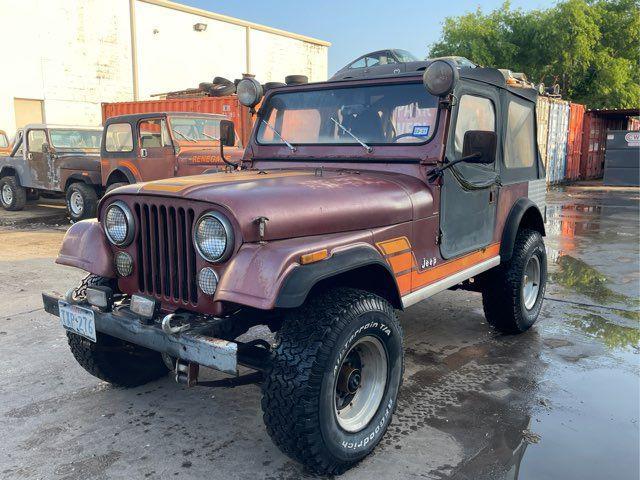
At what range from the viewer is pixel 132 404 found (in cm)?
354

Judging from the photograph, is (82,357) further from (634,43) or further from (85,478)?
(634,43)

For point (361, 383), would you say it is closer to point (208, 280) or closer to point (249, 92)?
point (208, 280)

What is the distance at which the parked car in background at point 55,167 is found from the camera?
11.0 metres

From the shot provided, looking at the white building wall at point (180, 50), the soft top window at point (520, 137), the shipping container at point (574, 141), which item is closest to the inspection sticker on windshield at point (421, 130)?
the soft top window at point (520, 137)

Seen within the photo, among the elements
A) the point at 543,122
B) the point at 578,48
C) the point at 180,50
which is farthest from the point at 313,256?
the point at 578,48

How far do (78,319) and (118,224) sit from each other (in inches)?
21.2

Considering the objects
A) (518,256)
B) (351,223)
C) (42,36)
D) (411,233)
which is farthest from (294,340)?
(42,36)

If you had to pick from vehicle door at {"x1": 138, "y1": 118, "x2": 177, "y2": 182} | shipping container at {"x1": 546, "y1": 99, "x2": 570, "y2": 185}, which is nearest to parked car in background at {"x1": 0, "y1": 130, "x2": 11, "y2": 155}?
vehicle door at {"x1": 138, "y1": 118, "x2": 177, "y2": 182}

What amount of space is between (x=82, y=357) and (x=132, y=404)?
1.38ft

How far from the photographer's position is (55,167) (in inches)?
463

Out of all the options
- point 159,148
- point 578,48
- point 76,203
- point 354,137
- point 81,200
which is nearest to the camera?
point 354,137

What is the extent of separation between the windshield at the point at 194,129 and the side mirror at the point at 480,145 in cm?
677

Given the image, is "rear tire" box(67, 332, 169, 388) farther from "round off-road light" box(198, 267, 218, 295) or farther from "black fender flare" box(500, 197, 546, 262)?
"black fender flare" box(500, 197, 546, 262)

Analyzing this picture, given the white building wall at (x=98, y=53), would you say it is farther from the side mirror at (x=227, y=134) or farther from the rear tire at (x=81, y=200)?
the side mirror at (x=227, y=134)
